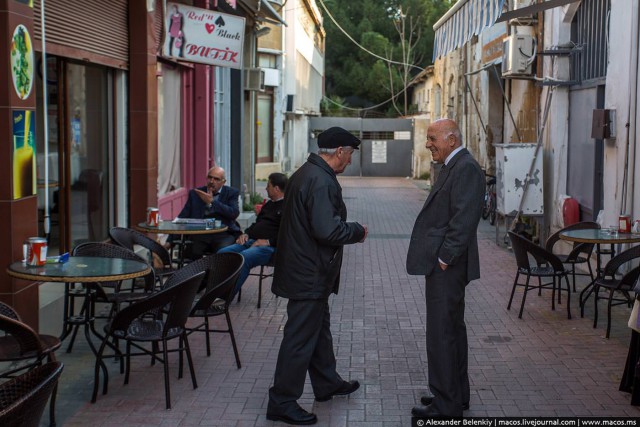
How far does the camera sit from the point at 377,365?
716cm

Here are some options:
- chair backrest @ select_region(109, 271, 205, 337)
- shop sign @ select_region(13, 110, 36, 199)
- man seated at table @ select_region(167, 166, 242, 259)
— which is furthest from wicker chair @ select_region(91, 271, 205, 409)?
man seated at table @ select_region(167, 166, 242, 259)

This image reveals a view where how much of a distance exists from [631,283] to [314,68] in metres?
36.2

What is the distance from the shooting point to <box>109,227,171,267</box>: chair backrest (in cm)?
833

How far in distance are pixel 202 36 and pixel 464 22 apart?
3512 millimetres

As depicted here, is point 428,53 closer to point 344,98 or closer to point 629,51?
point 344,98

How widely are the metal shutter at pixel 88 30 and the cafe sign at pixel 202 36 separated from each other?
1139mm

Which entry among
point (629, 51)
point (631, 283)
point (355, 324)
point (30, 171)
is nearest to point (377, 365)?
point (355, 324)

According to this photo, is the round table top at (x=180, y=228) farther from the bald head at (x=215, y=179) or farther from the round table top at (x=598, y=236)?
the round table top at (x=598, y=236)

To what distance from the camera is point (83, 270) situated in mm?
6387

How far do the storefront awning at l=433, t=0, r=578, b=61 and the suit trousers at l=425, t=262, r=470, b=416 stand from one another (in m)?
5.08

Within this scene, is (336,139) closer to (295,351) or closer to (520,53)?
(295,351)

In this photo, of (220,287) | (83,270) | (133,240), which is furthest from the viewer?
(133,240)

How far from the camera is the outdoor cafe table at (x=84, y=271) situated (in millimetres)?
6133

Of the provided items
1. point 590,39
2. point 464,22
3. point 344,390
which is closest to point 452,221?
point 344,390
